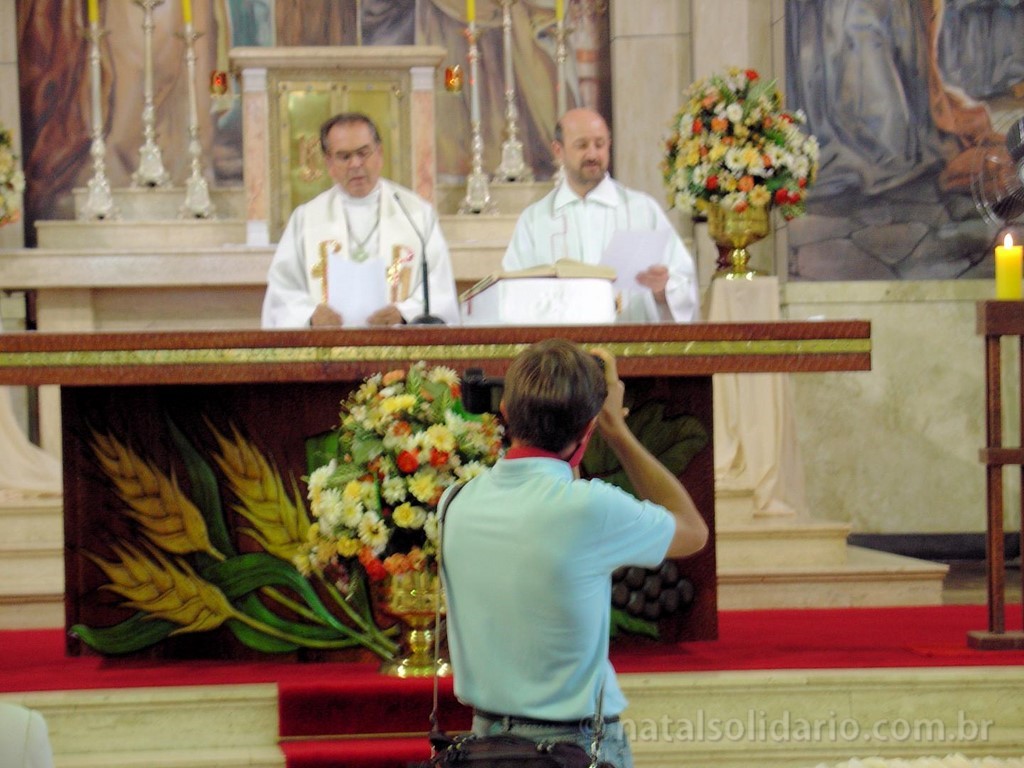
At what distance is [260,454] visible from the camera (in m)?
4.90

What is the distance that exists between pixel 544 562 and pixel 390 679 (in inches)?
68.2

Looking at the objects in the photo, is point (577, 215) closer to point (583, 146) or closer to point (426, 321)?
point (583, 146)

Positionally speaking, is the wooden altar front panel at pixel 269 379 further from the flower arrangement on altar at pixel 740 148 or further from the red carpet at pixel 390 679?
the flower arrangement on altar at pixel 740 148

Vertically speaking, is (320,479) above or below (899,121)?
below

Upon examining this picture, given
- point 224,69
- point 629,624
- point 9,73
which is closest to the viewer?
point 629,624

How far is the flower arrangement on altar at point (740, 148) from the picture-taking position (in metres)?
7.13

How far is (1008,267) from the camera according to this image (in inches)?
190

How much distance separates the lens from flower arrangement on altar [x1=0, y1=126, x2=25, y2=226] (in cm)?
754

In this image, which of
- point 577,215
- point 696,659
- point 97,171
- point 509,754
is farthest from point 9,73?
point 509,754

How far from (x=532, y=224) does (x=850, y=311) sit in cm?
302

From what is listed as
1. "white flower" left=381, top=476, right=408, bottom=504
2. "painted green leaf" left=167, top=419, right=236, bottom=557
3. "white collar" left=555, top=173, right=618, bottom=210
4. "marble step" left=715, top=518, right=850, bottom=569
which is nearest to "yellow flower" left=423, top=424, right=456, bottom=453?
"white flower" left=381, top=476, right=408, bottom=504

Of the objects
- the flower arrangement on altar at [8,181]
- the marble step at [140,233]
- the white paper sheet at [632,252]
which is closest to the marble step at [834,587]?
the white paper sheet at [632,252]

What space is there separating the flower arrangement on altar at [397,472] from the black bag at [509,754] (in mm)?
1579

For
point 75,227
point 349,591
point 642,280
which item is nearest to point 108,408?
point 349,591
